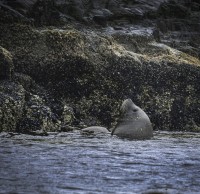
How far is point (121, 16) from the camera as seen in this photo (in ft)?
63.8

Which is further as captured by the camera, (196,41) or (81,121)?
(196,41)

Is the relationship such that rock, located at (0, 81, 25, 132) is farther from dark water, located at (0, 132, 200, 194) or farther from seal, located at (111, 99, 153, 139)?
seal, located at (111, 99, 153, 139)

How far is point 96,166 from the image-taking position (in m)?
6.68

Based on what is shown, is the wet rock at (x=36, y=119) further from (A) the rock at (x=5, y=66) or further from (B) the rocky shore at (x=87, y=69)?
(A) the rock at (x=5, y=66)

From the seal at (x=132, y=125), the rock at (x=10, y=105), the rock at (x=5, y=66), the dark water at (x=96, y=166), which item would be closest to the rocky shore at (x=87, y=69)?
the rock at (x=5, y=66)

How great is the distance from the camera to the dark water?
5.35m

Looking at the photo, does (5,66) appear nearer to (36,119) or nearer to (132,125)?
(36,119)

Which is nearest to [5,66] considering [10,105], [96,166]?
[10,105]

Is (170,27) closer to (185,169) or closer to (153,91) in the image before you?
(153,91)

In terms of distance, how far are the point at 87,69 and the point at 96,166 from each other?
8593 mm

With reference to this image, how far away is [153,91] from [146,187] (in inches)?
418

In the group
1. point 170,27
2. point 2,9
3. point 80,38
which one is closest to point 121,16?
point 170,27

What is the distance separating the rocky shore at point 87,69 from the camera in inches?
553

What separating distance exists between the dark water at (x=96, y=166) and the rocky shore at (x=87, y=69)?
3.43 meters
